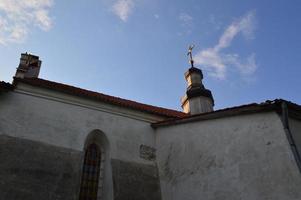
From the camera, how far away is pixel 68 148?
10.0 m

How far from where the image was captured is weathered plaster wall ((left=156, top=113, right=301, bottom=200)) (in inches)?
322

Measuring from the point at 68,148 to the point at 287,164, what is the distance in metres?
6.16

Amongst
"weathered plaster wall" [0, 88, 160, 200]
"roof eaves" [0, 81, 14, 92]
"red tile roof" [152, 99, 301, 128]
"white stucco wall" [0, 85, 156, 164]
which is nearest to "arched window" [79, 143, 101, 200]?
"weathered plaster wall" [0, 88, 160, 200]

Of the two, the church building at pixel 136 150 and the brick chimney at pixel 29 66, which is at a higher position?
the brick chimney at pixel 29 66

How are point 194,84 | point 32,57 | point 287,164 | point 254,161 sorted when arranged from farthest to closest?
1. point 194,84
2. point 32,57
3. point 254,161
4. point 287,164

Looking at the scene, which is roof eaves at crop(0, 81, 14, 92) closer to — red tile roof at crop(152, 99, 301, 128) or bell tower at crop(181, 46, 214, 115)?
red tile roof at crop(152, 99, 301, 128)

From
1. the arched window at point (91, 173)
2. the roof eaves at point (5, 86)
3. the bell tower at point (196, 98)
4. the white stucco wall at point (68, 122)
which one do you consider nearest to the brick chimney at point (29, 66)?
the roof eaves at point (5, 86)

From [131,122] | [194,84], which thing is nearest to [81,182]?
[131,122]

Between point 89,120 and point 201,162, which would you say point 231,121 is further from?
point 89,120

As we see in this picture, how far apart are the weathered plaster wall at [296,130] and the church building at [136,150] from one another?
36 mm

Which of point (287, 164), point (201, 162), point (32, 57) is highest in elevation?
point (32, 57)

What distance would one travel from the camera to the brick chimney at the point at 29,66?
12.6 m

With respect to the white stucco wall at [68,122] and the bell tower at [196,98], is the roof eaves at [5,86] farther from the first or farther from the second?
the bell tower at [196,98]

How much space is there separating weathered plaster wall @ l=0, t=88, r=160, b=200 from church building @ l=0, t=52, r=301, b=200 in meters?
0.03
